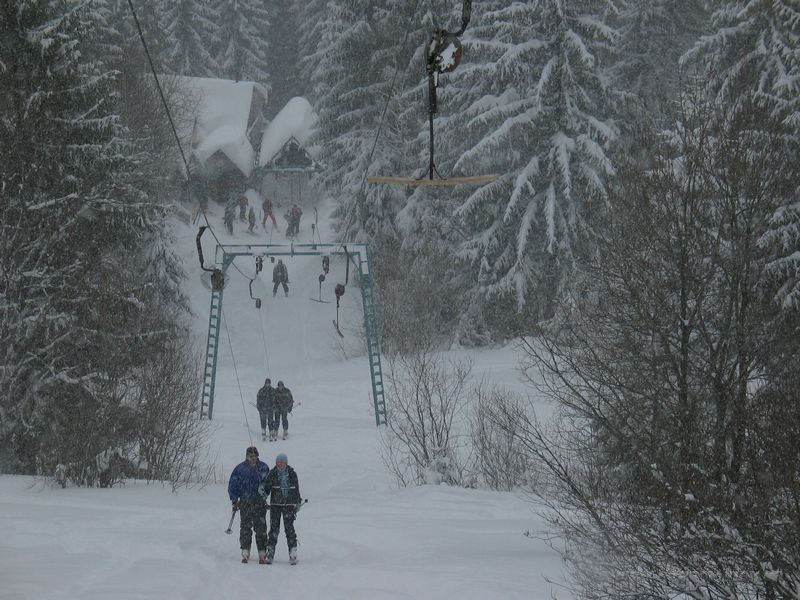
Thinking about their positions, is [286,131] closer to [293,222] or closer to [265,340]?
[293,222]

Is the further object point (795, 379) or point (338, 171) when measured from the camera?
point (338, 171)

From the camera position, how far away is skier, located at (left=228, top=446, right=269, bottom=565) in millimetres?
10781

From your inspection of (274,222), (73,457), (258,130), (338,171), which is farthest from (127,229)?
(258,130)

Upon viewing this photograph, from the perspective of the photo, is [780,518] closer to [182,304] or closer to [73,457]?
[73,457]

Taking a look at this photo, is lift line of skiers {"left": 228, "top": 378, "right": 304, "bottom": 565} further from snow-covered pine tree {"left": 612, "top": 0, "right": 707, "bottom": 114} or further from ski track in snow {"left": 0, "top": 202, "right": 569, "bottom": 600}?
snow-covered pine tree {"left": 612, "top": 0, "right": 707, "bottom": 114}

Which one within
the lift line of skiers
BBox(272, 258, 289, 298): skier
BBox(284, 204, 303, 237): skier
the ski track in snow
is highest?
BBox(284, 204, 303, 237): skier

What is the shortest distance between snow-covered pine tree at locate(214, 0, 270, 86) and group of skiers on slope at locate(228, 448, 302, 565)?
47310 millimetres

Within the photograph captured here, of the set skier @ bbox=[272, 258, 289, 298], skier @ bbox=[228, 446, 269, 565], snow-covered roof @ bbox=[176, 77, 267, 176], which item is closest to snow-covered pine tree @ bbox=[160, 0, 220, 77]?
snow-covered roof @ bbox=[176, 77, 267, 176]

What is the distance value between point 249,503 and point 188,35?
4572 cm

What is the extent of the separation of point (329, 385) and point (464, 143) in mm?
9612

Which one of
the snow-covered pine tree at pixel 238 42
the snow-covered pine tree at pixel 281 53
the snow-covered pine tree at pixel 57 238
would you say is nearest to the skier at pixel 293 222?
the snow-covered pine tree at pixel 238 42

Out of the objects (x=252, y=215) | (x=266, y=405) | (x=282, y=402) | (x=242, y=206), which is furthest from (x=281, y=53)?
(x=282, y=402)

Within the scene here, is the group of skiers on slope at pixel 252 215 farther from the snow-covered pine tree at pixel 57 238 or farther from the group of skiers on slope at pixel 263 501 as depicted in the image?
the group of skiers on slope at pixel 263 501

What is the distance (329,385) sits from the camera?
1198 inches
